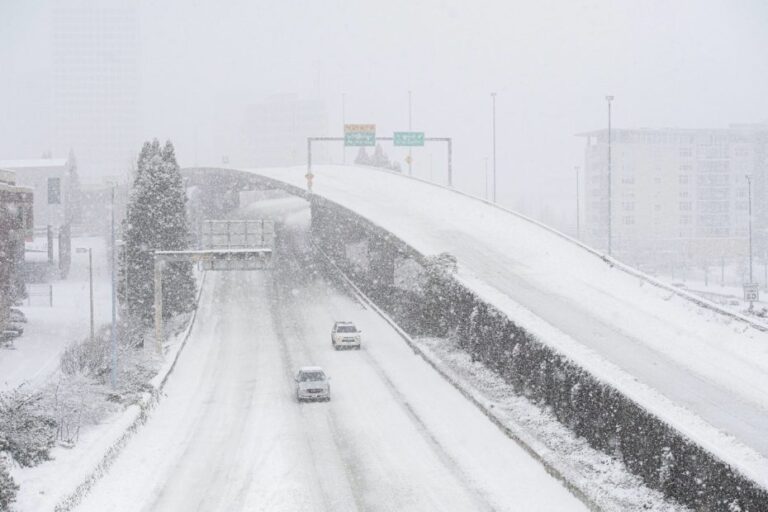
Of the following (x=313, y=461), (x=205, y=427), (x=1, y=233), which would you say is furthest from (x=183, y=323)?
(x=313, y=461)

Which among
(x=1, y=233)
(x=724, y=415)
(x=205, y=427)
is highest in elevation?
(x=1, y=233)

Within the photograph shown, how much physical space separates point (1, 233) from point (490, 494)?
46.3 m

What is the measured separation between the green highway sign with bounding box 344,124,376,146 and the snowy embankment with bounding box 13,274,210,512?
1262 inches

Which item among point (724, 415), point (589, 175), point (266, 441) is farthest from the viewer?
point (589, 175)

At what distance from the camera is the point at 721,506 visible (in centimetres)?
1792

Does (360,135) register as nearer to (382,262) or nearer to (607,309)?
(382,262)

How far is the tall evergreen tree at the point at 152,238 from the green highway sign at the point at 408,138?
15.7 metres

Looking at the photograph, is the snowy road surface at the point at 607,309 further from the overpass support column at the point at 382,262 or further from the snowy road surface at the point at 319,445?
the snowy road surface at the point at 319,445

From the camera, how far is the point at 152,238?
185 ft

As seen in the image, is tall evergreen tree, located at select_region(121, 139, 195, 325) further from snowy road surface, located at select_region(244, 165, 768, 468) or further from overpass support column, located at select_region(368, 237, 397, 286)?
overpass support column, located at select_region(368, 237, 397, 286)

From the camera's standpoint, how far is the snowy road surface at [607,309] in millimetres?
25047

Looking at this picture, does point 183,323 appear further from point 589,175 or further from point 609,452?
point 589,175

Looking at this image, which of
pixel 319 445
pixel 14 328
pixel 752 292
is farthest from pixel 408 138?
pixel 319 445

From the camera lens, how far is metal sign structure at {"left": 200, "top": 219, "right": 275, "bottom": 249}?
49.7 metres
